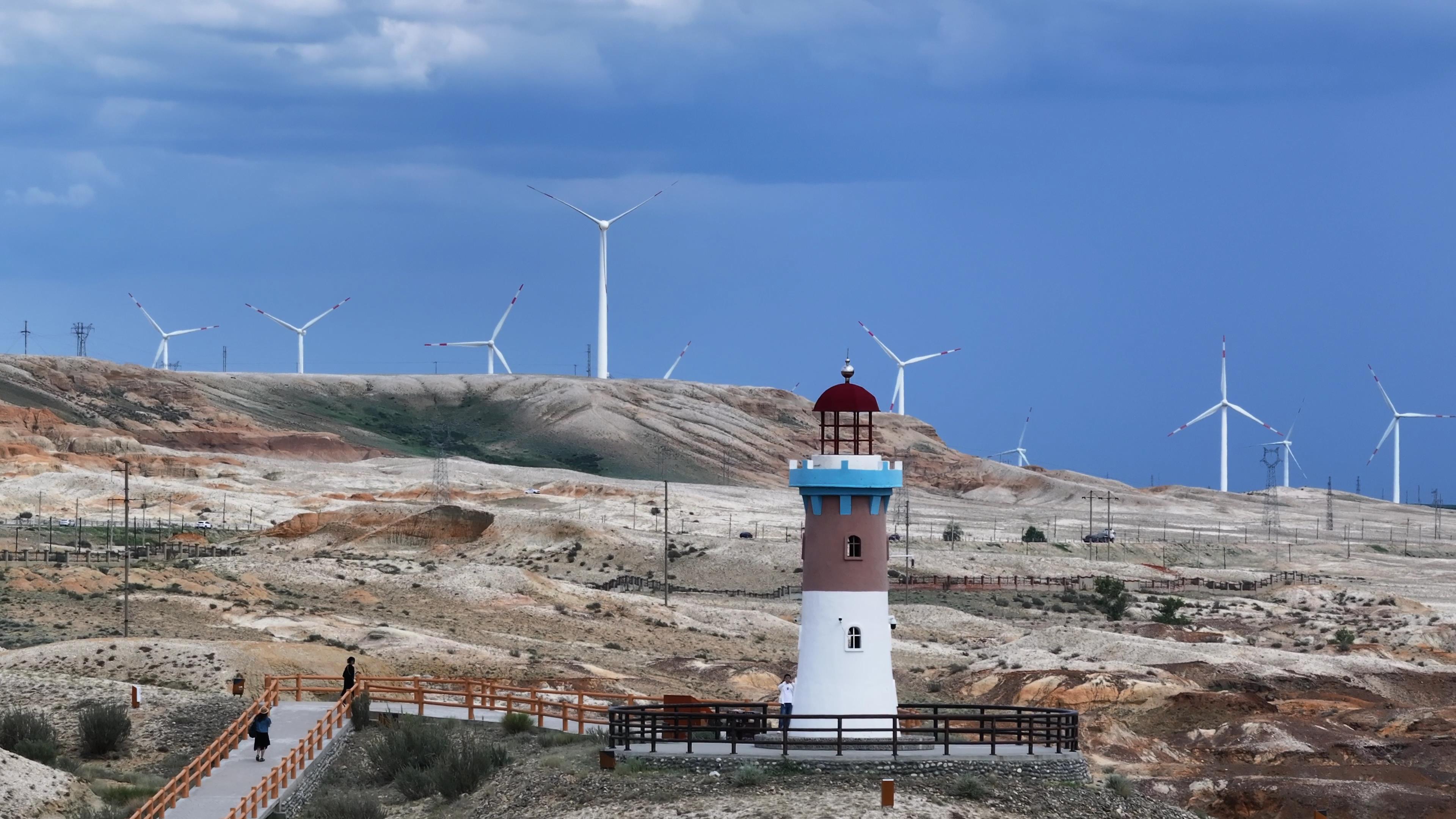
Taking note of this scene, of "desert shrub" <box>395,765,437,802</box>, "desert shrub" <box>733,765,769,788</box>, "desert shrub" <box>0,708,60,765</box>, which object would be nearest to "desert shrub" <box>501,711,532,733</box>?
"desert shrub" <box>395,765,437,802</box>

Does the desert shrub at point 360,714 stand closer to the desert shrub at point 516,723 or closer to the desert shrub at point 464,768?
the desert shrub at point 516,723

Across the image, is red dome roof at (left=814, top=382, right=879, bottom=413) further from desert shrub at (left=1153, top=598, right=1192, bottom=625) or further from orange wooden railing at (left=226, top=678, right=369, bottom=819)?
desert shrub at (left=1153, top=598, right=1192, bottom=625)

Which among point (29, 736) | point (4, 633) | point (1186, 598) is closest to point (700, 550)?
point (1186, 598)

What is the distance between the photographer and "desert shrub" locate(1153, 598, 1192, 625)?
3127 inches

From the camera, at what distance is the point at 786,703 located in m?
29.2

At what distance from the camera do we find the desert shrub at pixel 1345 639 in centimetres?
6644

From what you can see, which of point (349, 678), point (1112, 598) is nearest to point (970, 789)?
point (349, 678)

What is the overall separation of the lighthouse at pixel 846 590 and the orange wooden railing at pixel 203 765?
10.7 meters

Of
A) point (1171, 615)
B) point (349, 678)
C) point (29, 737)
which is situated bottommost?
point (29, 737)

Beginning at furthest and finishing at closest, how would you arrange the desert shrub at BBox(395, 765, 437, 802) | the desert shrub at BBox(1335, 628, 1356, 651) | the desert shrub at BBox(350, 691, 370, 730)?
A: the desert shrub at BBox(1335, 628, 1356, 651)
the desert shrub at BBox(350, 691, 370, 730)
the desert shrub at BBox(395, 765, 437, 802)

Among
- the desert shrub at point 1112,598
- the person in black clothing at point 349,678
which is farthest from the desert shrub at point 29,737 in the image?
the desert shrub at point 1112,598

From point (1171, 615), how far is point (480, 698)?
50699 millimetres

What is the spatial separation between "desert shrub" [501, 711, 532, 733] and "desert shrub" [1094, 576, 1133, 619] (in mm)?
53594

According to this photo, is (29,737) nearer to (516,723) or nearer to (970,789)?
(516,723)
